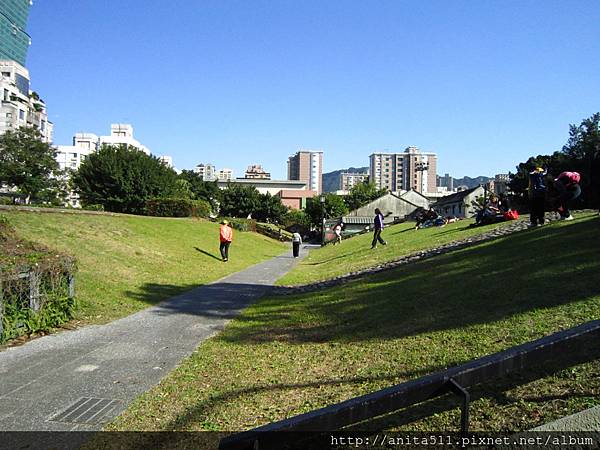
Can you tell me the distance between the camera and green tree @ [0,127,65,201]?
40.3 meters

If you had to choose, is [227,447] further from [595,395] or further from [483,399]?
[595,395]

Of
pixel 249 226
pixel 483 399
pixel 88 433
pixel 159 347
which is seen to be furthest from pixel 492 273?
pixel 249 226

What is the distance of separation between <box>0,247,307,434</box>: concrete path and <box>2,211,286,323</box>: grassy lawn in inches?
46.4

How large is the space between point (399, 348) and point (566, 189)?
9075 millimetres

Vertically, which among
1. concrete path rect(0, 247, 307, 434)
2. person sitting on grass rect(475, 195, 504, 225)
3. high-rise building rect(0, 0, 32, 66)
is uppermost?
high-rise building rect(0, 0, 32, 66)

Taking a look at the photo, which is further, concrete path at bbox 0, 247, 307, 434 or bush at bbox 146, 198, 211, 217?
bush at bbox 146, 198, 211, 217

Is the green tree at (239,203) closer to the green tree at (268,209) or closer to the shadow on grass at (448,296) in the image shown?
the green tree at (268,209)

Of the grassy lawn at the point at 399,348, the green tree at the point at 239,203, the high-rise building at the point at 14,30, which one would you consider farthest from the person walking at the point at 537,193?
the high-rise building at the point at 14,30

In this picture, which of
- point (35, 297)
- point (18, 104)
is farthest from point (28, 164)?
point (18, 104)

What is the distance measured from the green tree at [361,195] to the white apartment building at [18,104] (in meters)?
57.1

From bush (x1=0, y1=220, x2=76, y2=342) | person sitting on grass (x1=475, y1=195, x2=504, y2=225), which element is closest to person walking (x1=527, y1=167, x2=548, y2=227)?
person sitting on grass (x1=475, y1=195, x2=504, y2=225)

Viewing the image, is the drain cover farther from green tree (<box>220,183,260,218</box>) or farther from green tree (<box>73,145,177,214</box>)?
green tree (<box>220,183,260,218</box>)

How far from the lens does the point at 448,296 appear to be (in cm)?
715

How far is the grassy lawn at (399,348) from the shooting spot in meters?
3.32
